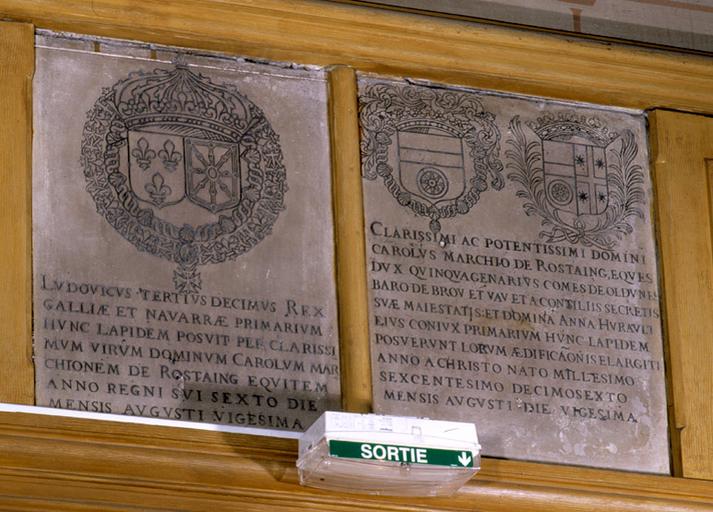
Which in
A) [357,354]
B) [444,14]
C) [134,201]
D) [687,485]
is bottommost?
[687,485]

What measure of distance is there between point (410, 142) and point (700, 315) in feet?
4.07

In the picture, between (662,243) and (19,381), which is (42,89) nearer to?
(19,381)

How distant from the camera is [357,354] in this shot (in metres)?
7.47

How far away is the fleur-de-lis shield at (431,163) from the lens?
7.90 metres

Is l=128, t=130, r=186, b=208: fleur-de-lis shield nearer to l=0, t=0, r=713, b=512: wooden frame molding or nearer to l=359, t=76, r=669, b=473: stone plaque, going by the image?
l=0, t=0, r=713, b=512: wooden frame molding

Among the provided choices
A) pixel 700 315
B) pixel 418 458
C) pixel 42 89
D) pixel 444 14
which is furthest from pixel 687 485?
pixel 42 89

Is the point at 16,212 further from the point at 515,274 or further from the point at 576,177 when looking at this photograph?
the point at 576,177

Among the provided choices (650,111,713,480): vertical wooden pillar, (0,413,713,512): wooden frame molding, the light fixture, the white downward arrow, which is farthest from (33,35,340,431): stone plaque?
(650,111,713,480): vertical wooden pillar

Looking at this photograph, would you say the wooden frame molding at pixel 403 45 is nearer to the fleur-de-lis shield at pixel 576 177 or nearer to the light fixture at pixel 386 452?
the fleur-de-lis shield at pixel 576 177

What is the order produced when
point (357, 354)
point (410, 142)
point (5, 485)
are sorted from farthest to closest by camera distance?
1. point (410, 142)
2. point (357, 354)
3. point (5, 485)

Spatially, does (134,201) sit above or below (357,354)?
above

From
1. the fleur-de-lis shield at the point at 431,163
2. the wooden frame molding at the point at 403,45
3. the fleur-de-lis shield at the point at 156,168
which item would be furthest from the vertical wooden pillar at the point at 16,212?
the fleur-de-lis shield at the point at 431,163

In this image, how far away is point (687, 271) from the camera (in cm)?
810

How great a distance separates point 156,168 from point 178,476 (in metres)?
1.16
